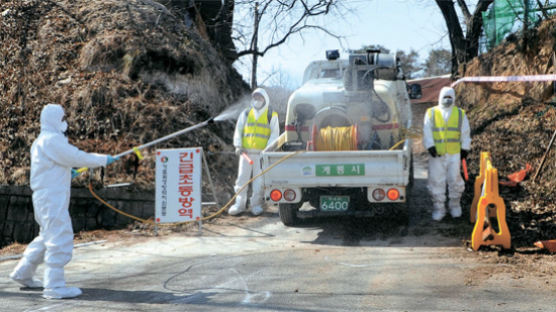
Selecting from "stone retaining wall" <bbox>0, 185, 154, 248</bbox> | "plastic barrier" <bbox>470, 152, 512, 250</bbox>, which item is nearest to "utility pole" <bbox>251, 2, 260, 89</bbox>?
"stone retaining wall" <bbox>0, 185, 154, 248</bbox>

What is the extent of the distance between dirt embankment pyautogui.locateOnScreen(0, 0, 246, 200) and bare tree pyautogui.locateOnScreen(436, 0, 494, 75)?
7.15m

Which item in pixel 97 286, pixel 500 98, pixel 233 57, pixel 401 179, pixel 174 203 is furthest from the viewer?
pixel 233 57

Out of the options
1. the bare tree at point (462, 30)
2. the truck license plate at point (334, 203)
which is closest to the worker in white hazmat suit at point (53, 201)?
the truck license plate at point (334, 203)

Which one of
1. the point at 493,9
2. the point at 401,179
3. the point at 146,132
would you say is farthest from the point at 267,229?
the point at 493,9

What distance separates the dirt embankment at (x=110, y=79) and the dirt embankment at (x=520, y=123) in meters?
5.70

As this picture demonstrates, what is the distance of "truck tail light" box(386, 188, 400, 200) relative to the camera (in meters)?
8.03

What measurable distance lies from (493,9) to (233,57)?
8335mm

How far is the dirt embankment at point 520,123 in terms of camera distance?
9023mm

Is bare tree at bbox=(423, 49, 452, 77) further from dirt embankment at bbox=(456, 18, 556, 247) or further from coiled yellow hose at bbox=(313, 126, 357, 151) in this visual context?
coiled yellow hose at bbox=(313, 126, 357, 151)

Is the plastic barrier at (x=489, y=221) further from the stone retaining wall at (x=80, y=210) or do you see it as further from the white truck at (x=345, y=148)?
the stone retaining wall at (x=80, y=210)

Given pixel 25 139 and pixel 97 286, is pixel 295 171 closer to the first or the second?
pixel 97 286

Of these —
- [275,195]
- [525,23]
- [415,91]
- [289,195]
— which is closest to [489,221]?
[289,195]

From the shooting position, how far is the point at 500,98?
14.7 metres

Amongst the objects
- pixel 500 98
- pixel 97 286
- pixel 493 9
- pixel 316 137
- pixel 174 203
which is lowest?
pixel 97 286
